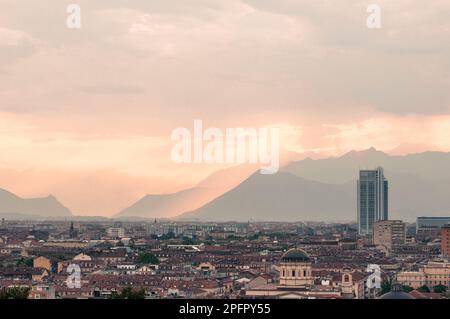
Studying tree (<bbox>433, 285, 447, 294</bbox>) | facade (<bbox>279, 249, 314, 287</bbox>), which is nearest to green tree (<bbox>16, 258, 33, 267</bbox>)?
facade (<bbox>279, 249, 314, 287</bbox>)

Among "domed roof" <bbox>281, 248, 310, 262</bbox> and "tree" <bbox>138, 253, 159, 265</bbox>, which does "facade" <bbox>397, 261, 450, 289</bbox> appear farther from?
"tree" <bbox>138, 253, 159, 265</bbox>

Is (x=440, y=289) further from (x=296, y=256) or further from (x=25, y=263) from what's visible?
(x=25, y=263)

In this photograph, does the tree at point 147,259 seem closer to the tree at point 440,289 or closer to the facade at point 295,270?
the tree at point 440,289

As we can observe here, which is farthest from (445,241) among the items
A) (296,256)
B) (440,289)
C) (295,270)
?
(295,270)

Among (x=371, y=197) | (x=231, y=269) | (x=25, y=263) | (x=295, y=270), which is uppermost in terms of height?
(x=371, y=197)

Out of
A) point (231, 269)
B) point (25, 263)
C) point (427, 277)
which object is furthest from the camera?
point (25, 263)
